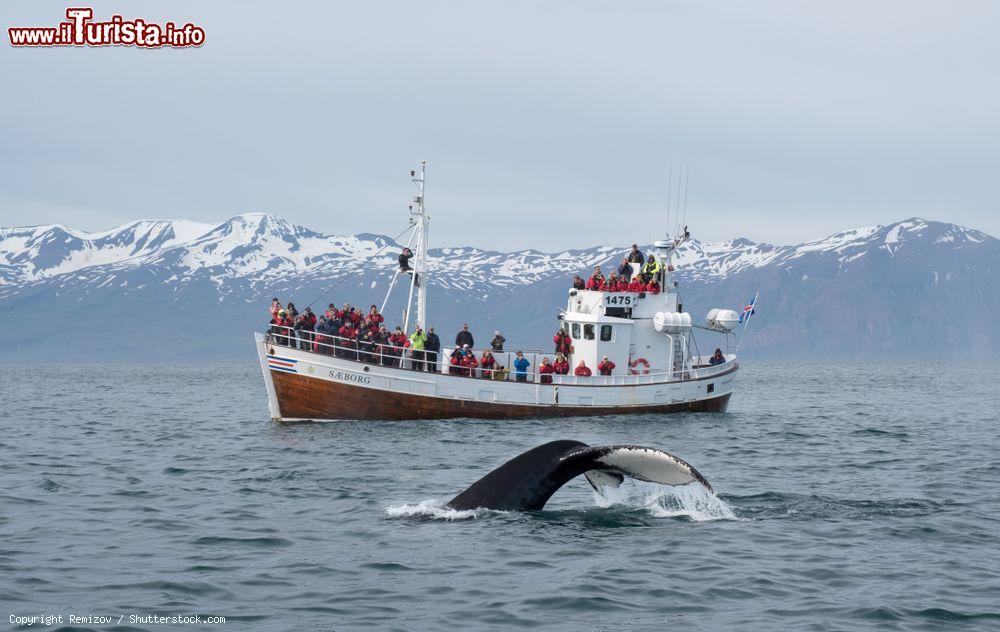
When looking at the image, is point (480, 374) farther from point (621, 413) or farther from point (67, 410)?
point (67, 410)

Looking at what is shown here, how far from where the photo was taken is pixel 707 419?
38.8 metres

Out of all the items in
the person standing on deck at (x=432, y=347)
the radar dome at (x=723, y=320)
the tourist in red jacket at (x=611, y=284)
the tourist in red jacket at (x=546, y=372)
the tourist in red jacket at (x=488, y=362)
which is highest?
the tourist in red jacket at (x=611, y=284)

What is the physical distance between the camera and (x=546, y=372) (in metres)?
38.5

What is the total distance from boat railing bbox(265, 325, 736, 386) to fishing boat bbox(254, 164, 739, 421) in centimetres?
5

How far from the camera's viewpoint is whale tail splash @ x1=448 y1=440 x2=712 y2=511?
12078mm

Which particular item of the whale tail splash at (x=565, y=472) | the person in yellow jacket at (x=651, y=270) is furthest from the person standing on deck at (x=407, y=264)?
the whale tail splash at (x=565, y=472)

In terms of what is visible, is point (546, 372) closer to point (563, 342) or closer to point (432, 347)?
point (563, 342)

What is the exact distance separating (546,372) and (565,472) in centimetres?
2570

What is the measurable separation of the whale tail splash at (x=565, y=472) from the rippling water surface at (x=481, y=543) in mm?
391

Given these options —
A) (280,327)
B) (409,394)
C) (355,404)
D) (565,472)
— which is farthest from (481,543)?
(280,327)

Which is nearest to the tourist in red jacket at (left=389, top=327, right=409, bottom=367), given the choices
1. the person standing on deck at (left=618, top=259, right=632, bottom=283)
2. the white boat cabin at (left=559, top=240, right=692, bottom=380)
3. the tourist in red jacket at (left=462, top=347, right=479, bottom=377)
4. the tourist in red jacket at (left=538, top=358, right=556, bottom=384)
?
the tourist in red jacket at (left=462, top=347, right=479, bottom=377)

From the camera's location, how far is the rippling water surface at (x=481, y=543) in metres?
11.1

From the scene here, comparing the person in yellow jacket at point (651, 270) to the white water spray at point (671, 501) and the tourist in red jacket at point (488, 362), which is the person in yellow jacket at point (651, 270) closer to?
the tourist in red jacket at point (488, 362)

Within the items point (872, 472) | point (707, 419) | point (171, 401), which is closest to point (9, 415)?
point (171, 401)
